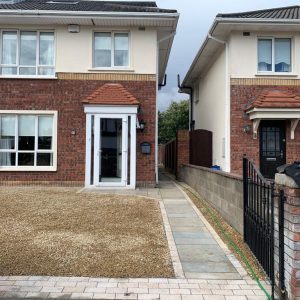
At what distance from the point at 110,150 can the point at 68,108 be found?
2.16 metres

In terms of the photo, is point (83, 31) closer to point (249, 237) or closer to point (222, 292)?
point (249, 237)

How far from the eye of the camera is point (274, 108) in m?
14.5

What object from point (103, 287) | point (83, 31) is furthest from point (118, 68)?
point (103, 287)

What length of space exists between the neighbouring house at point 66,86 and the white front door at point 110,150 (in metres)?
0.05

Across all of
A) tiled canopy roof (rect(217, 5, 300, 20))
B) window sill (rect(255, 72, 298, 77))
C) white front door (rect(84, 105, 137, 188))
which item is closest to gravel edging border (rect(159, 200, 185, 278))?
white front door (rect(84, 105, 137, 188))

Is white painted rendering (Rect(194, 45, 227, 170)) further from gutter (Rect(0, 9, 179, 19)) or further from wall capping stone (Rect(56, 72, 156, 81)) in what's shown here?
gutter (Rect(0, 9, 179, 19))

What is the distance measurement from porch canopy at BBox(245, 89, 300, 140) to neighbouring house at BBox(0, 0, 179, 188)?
3.51 meters

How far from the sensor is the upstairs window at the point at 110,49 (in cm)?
1548

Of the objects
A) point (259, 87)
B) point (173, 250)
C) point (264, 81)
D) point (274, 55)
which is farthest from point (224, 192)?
point (274, 55)

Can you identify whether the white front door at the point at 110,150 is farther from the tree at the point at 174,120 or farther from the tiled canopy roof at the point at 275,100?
the tree at the point at 174,120

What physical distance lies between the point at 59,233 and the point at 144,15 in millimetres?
9371

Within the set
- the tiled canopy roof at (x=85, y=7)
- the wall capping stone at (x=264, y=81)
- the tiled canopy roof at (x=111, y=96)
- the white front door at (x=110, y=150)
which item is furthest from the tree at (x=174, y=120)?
the white front door at (x=110, y=150)

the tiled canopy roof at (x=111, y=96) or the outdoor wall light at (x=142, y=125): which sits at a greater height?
the tiled canopy roof at (x=111, y=96)

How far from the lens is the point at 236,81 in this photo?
1542 cm
